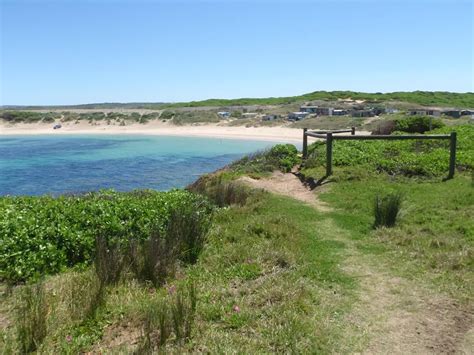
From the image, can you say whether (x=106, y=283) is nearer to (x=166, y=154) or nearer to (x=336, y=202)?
(x=336, y=202)

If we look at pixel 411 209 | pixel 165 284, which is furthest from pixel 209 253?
pixel 411 209

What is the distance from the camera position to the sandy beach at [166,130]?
46062mm

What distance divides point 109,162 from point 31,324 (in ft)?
101

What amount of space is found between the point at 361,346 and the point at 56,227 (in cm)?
460

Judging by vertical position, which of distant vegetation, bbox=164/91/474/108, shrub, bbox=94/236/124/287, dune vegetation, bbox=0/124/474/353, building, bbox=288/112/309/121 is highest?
distant vegetation, bbox=164/91/474/108

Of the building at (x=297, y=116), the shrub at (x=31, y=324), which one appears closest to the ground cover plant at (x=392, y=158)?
the shrub at (x=31, y=324)

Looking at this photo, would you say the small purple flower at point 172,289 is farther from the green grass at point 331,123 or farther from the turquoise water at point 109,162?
the green grass at point 331,123

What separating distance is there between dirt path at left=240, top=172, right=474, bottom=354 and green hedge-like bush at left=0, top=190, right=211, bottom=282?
131 inches

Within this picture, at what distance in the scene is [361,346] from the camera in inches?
163

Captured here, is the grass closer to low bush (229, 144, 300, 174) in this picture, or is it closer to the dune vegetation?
the dune vegetation

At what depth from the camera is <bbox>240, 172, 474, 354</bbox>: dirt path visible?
13.7ft

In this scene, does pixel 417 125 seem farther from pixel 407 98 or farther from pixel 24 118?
pixel 24 118

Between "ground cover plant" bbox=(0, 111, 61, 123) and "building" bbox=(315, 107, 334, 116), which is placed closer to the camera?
"building" bbox=(315, 107, 334, 116)

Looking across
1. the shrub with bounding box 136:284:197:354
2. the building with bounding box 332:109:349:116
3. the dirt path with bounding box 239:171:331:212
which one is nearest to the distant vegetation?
the building with bounding box 332:109:349:116
